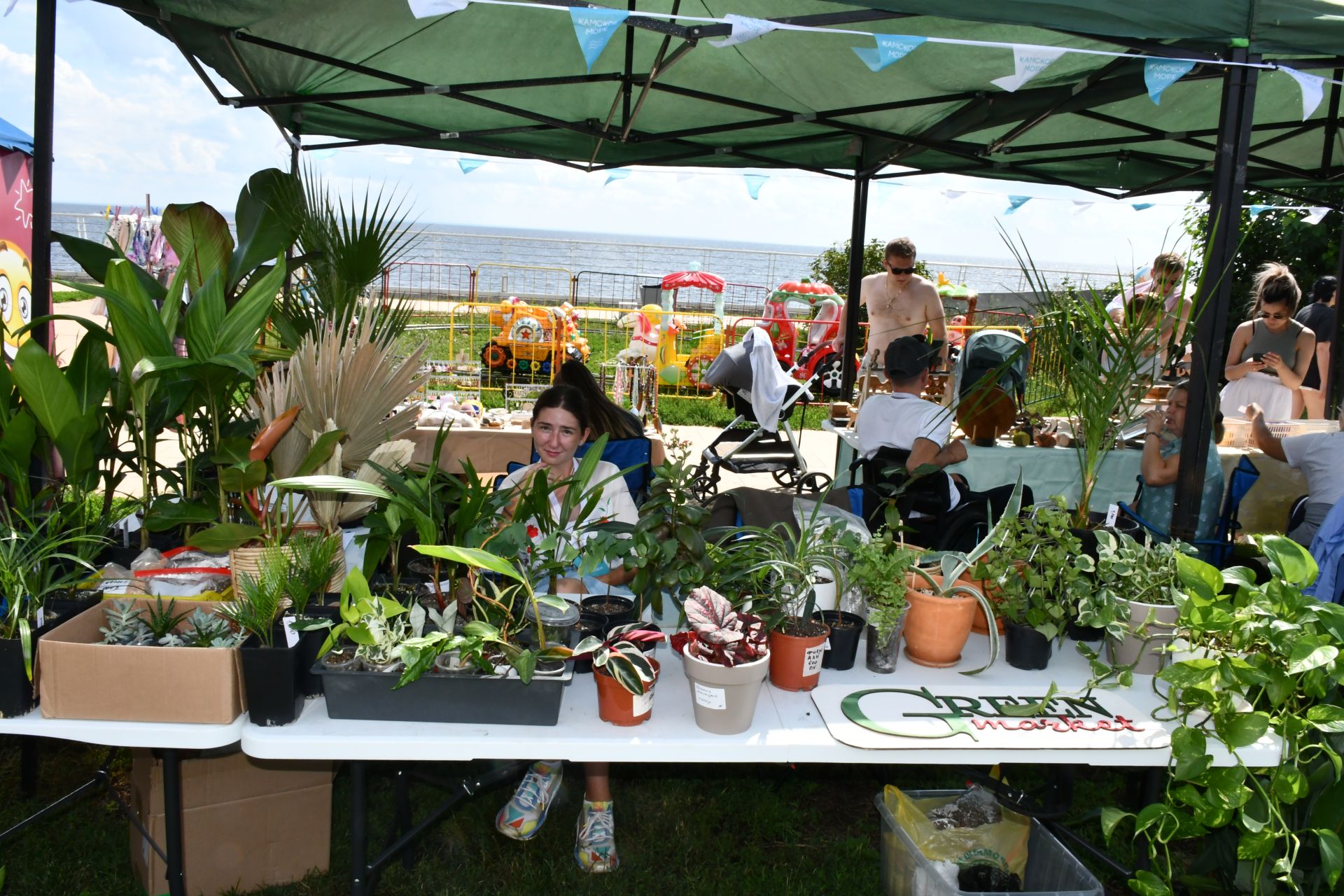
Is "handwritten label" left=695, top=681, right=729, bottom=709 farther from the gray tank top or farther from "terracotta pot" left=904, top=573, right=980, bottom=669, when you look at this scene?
the gray tank top

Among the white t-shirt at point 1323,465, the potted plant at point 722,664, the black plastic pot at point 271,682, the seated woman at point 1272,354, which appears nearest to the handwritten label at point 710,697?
the potted plant at point 722,664

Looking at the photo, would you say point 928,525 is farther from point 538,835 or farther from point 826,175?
point 826,175

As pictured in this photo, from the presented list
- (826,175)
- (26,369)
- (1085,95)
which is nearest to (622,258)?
(826,175)

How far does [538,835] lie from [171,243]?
5.93ft

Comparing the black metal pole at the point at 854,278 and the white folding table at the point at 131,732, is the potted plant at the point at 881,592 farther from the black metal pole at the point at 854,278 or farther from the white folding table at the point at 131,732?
the black metal pole at the point at 854,278

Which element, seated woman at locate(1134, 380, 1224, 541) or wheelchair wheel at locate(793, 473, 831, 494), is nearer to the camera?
seated woman at locate(1134, 380, 1224, 541)

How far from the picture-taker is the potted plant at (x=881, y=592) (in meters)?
1.73

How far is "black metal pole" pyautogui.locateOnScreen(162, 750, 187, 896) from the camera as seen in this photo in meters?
1.69

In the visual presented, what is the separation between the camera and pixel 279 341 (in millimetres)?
3188

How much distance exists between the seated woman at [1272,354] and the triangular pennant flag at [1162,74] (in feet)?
8.23

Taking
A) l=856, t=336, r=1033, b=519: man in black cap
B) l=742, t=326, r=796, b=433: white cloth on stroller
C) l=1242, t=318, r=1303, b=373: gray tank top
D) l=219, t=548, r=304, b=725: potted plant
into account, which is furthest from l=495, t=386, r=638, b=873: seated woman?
→ l=1242, t=318, r=1303, b=373: gray tank top

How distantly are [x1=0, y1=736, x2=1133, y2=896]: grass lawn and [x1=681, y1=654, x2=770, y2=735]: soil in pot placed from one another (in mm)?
955

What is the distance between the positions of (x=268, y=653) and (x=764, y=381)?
14.0 ft

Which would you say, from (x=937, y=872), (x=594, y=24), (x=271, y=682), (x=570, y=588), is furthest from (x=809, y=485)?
(x=271, y=682)
